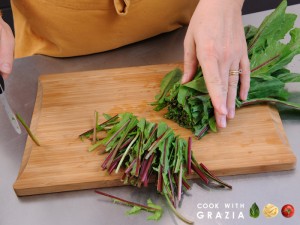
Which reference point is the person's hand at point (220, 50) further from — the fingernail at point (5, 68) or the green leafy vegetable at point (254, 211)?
the fingernail at point (5, 68)

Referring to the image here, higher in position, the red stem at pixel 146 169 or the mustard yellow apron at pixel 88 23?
the mustard yellow apron at pixel 88 23

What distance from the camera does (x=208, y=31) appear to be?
146cm

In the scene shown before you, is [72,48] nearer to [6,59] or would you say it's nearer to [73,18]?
[73,18]

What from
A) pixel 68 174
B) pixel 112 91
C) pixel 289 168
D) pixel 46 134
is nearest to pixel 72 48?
pixel 112 91

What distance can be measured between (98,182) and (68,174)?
0.10 metres

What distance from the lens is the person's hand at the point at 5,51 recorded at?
1410 millimetres

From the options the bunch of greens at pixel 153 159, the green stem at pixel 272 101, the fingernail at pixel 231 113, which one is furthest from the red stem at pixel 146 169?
the green stem at pixel 272 101

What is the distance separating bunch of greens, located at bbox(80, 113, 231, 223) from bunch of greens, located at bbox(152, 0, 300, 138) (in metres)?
0.09

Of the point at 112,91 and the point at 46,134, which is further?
the point at 112,91

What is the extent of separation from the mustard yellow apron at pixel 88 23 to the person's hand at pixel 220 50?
296mm

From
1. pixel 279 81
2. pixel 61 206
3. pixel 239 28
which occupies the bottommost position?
pixel 61 206

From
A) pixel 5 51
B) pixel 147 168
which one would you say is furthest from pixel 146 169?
pixel 5 51

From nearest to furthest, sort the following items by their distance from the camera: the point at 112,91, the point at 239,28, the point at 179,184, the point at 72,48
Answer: the point at 179,184 < the point at 239,28 < the point at 112,91 < the point at 72,48

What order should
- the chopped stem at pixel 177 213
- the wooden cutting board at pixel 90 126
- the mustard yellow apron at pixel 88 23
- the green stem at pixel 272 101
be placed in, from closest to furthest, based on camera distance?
the chopped stem at pixel 177 213 → the wooden cutting board at pixel 90 126 → the green stem at pixel 272 101 → the mustard yellow apron at pixel 88 23
